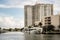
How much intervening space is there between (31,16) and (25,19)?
2683 mm

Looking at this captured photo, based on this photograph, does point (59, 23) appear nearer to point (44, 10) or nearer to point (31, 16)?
point (44, 10)

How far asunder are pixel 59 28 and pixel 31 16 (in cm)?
2274

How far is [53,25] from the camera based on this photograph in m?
43.8

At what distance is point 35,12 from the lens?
214ft

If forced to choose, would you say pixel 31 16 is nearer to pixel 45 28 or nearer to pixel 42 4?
pixel 42 4

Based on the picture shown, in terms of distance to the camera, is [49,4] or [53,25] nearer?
[53,25]

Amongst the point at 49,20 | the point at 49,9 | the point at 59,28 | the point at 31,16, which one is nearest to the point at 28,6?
the point at 31,16

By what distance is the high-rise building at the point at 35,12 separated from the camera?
61.6m

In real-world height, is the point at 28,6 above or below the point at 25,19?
above

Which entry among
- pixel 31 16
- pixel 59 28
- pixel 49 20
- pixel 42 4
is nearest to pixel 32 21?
pixel 31 16

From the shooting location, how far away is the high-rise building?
61588 millimetres

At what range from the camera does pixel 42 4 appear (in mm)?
65188

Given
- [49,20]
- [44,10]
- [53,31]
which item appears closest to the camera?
[53,31]

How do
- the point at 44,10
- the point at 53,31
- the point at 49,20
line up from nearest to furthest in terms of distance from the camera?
the point at 53,31, the point at 49,20, the point at 44,10
